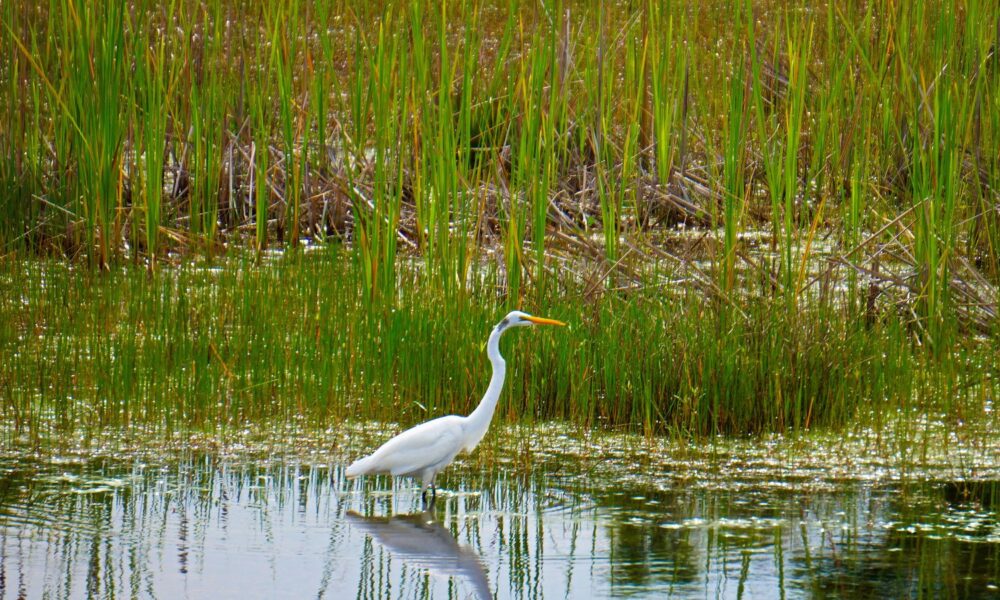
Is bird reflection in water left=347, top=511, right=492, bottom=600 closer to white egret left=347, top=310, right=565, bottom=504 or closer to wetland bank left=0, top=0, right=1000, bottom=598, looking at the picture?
wetland bank left=0, top=0, right=1000, bottom=598

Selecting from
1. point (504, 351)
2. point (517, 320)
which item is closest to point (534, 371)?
point (504, 351)

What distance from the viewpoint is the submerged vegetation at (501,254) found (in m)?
4.86

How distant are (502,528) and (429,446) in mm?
377

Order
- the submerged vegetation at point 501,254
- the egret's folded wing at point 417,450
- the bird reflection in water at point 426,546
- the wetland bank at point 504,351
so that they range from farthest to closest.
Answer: the submerged vegetation at point 501,254, the egret's folded wing at point 417,450, the wetland bank at point 504,351, the bird reflection in water at point 426,546

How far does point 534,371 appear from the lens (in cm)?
493

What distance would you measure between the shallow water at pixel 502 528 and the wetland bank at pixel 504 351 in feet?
0.05

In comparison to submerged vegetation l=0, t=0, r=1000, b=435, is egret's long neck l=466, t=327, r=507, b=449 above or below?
below

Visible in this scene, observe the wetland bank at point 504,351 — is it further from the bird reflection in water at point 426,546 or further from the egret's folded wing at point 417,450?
the egret's folded wing at point 417,450

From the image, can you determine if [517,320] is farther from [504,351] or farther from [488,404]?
[504,351]

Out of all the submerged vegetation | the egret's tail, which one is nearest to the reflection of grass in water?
the submerged vegetation

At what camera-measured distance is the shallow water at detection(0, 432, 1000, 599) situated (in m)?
3.29

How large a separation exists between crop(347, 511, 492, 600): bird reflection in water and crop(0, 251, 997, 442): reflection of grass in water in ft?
3.19

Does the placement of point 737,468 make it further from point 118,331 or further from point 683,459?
point 118,331

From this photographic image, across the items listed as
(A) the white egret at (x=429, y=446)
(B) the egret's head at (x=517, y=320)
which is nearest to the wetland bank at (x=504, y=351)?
(A) the white egret at (x=429, y=446)
